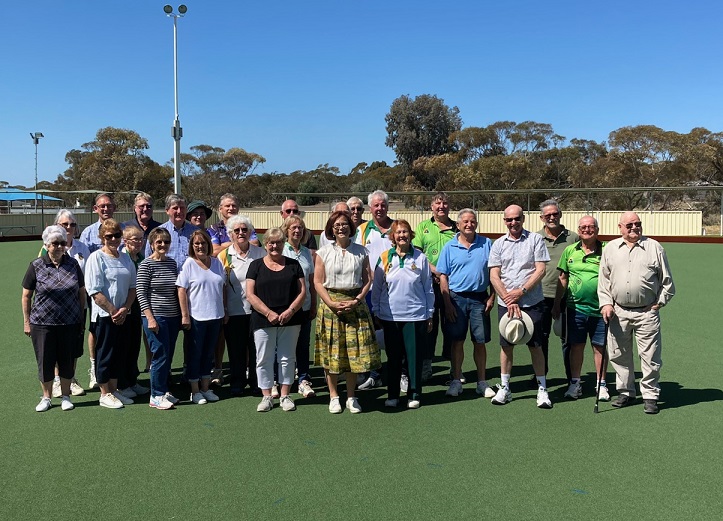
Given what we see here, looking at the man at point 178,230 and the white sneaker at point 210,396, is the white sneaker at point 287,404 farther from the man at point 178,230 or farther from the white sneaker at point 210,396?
the man at point 178,230

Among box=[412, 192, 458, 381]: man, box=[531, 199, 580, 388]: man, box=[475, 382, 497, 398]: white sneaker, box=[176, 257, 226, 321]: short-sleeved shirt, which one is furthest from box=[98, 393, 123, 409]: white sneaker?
box=[531, 199, 580, 388]: man

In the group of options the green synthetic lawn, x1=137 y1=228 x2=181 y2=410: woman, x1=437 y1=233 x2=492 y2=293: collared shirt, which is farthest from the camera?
x1=437 y1=233 x2=492 y2=293: collared shirt

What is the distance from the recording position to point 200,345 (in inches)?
203

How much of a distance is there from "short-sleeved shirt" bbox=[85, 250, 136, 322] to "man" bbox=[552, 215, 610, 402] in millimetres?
3556

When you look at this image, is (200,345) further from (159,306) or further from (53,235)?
(53,235)

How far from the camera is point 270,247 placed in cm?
Answer: 494

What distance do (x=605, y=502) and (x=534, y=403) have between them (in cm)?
176

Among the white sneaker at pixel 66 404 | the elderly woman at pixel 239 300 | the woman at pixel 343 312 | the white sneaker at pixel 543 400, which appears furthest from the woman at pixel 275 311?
the white sneaker at pixel 543 400

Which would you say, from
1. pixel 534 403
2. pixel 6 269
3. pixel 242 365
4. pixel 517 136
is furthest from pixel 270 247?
pixel 517 136

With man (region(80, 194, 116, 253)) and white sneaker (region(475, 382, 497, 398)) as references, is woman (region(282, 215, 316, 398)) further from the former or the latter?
Result: man (region(80, 194, 116, 253))

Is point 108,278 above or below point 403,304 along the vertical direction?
above

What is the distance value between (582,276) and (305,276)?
2315 mm

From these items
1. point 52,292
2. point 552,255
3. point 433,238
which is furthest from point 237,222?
point 552,255

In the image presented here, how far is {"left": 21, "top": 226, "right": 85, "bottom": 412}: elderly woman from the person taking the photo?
479cm
